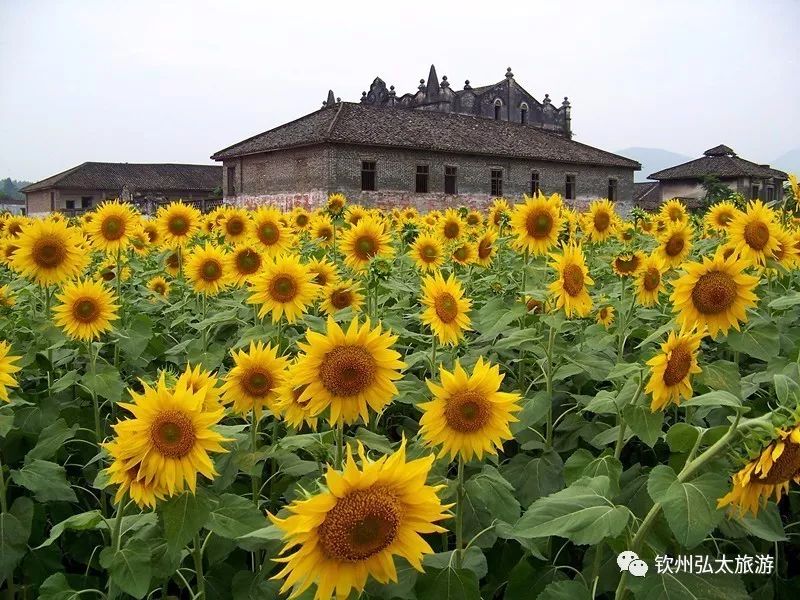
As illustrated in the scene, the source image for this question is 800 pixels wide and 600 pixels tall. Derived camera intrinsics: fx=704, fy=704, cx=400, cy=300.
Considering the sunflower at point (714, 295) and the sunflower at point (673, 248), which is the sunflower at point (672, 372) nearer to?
the sunflower at point (714, 295)

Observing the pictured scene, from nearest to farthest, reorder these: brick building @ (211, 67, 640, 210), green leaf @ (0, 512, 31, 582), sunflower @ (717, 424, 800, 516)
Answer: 1. sunflower @ (717, 424, 800, 516)
2. green leaf @ (0, 512, 31, 582)
3. brick building @ (211, 67, 640, 210)

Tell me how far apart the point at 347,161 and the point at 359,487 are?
2456cm

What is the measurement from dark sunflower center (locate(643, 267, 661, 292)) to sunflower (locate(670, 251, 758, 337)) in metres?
0.82

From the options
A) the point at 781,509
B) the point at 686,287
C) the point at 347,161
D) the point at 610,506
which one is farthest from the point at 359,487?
the point at 347,161

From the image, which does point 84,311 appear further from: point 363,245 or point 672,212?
point 672,212

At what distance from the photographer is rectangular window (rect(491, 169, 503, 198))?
29.8 m

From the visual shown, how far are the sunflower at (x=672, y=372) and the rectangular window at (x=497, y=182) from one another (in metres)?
28.4

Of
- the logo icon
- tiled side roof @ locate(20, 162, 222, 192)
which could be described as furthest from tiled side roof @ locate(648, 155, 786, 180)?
the logo icon

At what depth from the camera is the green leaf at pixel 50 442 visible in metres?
2.52

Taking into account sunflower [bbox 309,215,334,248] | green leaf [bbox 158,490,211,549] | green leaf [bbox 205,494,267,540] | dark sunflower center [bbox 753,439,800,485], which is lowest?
green leaf [bbox 205,494,267,540]

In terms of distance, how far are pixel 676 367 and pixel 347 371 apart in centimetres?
86

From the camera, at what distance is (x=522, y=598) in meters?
1.97

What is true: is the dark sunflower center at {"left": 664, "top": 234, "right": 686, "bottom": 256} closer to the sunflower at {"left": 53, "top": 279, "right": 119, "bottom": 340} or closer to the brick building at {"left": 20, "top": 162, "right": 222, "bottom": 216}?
the sunflower at {"left": 53, "top": 279, "right": 119, "bottom": 340}

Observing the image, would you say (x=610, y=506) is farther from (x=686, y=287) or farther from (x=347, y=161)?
(x=347, y=161)
